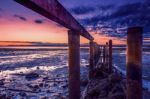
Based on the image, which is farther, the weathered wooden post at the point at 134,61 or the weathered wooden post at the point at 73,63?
the weathered wooden post at the point at 73,63

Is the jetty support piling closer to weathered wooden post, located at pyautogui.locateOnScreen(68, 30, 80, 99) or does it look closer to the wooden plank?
the wooden plank

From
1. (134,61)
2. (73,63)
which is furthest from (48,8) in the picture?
(73,63)

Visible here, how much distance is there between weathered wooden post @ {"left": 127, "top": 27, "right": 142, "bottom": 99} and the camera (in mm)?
3795

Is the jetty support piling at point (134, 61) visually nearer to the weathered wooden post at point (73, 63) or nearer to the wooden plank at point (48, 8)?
the wooden plank at point (48, 8)

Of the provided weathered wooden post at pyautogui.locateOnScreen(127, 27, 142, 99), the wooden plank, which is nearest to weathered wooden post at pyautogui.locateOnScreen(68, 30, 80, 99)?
the wooden plank

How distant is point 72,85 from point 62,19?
8.25ft

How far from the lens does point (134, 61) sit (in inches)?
151

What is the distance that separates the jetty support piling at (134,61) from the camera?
3795 mm

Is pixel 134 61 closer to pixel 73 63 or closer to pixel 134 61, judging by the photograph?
pixel 134 61

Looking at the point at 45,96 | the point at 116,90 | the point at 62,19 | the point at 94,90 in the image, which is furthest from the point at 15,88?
the point at 62,19

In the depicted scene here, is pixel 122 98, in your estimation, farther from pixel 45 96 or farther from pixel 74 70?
pixel 45 96

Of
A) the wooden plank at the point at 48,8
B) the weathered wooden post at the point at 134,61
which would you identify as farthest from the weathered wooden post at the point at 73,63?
the weathered wooden post at the point at 134,61

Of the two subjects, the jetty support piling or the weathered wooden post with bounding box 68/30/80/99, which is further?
the weathered wooden post with bounding box 68/30/80/99

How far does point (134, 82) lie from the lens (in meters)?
3.84
